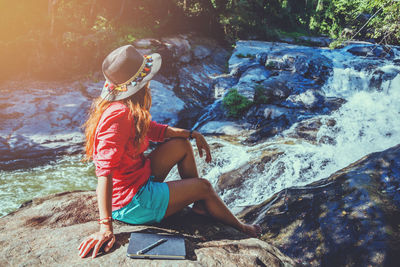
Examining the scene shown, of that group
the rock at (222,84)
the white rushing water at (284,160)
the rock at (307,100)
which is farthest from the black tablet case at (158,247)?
the rock at (222,84)

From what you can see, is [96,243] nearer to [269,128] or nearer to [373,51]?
[269,128]

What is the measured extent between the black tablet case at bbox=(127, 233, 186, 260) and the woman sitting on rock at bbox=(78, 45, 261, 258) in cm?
18

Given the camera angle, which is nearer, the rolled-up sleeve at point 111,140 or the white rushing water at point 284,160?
the rolled-up sleeve at point 111,140

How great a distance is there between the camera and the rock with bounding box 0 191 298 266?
6.00ft

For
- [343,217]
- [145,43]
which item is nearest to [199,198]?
[343,217]

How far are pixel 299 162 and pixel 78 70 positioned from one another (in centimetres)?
881

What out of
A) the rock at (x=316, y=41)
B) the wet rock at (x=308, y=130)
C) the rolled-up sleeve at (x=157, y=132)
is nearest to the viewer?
the rolled-up sleeve at (x=157, y=132)

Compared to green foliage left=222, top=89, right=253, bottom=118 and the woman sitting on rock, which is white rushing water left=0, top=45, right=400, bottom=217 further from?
the woman sitting on rock

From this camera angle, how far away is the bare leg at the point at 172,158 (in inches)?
102

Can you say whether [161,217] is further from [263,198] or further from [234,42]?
[234,42]

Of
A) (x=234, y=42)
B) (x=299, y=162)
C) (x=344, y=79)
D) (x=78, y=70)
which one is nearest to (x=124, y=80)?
(x=299, y=162)

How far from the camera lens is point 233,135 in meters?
7.56

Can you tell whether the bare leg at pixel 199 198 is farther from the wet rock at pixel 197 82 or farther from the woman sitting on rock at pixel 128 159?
the wet rock at pixel 197 82

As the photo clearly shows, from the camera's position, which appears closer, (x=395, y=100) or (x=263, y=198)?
(x=263, y=198)
